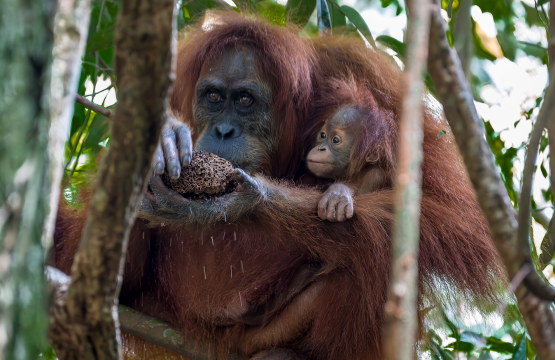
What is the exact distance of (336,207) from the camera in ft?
6.87

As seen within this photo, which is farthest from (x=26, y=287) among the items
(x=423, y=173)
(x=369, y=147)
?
(x=423, y=173)

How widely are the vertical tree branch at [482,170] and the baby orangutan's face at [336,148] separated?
1278 millimetres

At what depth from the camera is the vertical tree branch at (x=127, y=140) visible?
0.81 m

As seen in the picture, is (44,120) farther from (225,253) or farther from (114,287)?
(225,253)

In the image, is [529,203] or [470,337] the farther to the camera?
[470,337]

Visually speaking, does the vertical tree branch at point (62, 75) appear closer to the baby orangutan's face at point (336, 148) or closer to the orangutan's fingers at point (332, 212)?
the orangutan's fingers at point (332, 212)

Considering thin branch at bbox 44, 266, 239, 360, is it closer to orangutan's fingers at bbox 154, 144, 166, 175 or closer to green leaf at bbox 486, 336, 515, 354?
orangutan's fingers at bbox 154, 144, 166, 175

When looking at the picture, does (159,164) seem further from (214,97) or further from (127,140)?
(127,140)

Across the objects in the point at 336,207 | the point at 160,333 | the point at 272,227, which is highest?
the point at 336,207

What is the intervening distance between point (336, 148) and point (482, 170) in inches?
53.7

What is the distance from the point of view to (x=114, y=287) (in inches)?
35.2

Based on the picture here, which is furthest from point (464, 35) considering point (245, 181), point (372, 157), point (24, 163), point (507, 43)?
point (24, 163)

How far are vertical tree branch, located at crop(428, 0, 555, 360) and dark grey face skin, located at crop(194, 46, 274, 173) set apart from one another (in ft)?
4.43

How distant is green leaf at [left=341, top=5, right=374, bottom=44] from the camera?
2.93 m
